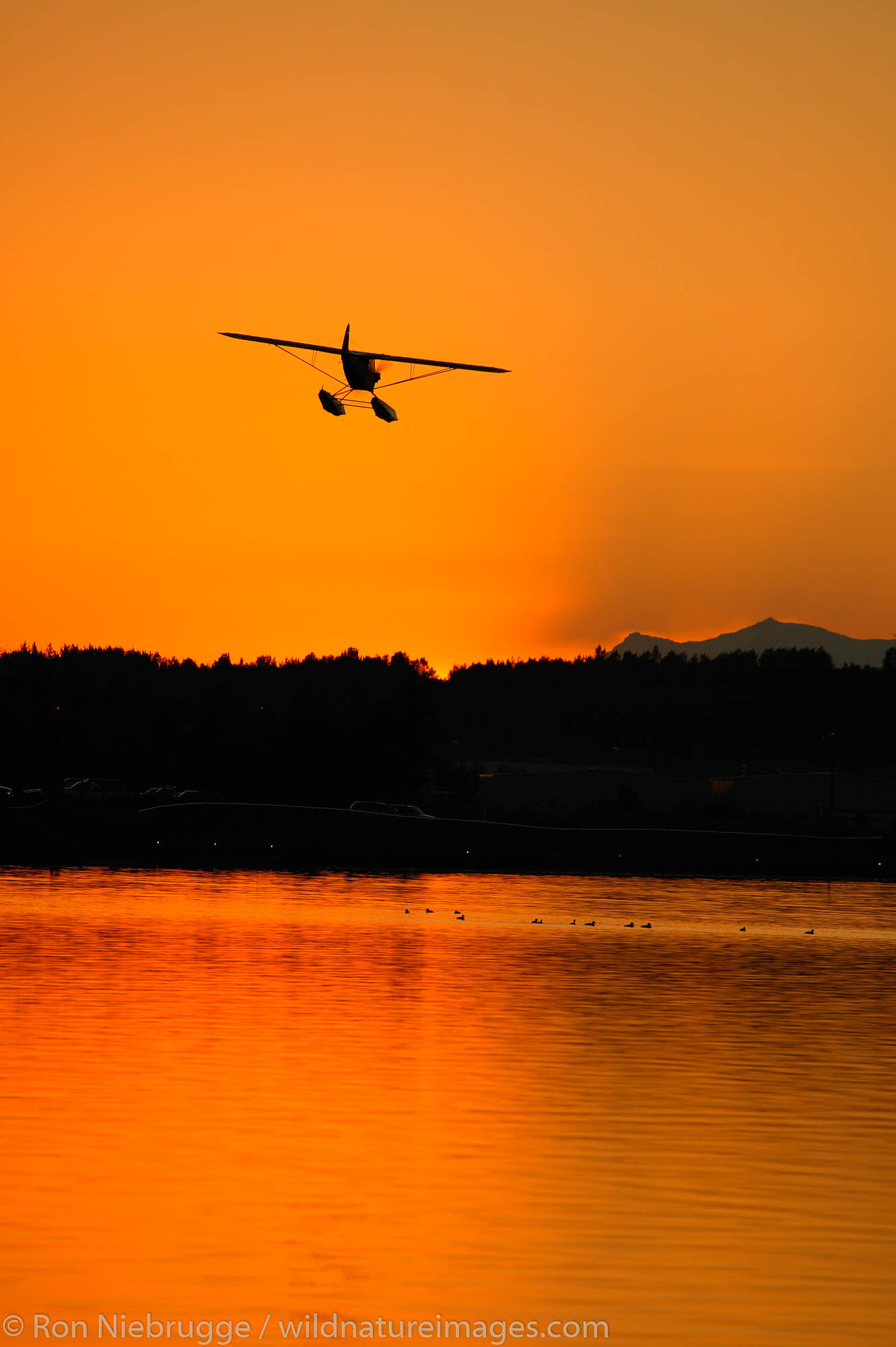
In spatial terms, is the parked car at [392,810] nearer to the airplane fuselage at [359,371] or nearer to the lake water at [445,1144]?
the airplane fuselage at [359,371]

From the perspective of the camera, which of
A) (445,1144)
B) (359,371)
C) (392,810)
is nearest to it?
(445,1144)

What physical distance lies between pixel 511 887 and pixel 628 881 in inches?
536

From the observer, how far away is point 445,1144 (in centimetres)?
2234

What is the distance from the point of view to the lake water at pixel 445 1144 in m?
15.5

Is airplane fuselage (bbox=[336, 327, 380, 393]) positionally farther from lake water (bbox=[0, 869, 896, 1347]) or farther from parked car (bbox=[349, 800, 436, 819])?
parked car (bbox=[349, 800, 436, 819])

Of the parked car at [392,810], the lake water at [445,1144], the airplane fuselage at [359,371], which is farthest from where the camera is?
the parked car at [392,810]

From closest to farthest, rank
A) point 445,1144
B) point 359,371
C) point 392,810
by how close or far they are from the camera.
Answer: point 445,1144 < point 359,371 < point 392,810

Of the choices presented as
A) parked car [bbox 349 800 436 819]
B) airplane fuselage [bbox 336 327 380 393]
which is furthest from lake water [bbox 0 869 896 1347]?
parked car [bbox 349 800 436 819]

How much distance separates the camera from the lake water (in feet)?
51.0

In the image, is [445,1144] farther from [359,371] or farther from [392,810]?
[392,810]

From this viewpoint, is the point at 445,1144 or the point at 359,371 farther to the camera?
the point at 359,371

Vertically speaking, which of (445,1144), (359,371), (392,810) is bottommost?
(445,1144)

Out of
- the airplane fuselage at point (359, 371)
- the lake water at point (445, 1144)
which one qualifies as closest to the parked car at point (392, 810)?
the airplane fuselage at point (359, 371)

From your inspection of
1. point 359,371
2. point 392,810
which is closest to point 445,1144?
point 359,371
